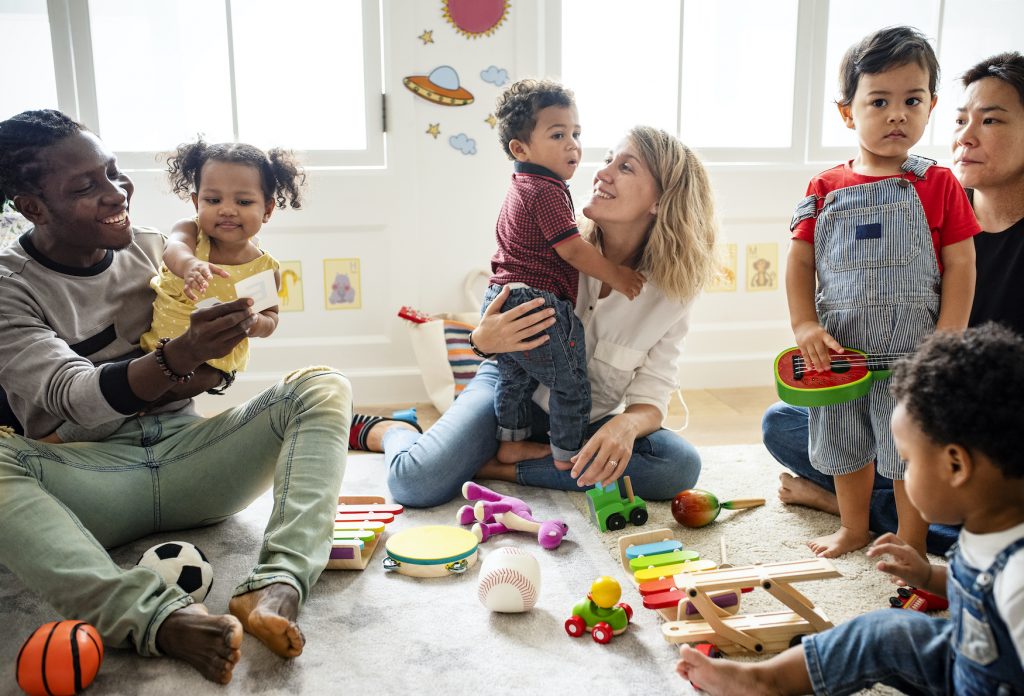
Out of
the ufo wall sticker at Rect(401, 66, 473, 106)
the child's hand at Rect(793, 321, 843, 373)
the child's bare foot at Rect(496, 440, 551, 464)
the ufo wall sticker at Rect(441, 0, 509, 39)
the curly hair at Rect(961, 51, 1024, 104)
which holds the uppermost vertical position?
the ufo wall sticker at Rect(441, 0, 509, 39)

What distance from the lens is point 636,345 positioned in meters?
1.92

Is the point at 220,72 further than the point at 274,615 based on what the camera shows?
Yes

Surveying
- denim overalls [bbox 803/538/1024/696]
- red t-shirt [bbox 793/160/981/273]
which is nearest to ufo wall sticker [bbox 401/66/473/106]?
red t-shirt [bbox 793/160/981/273]

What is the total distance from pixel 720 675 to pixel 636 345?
3.00 feet

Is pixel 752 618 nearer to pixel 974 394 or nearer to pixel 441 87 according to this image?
pixel 974 394

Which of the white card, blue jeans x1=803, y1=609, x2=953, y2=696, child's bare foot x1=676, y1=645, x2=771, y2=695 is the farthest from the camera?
the white card

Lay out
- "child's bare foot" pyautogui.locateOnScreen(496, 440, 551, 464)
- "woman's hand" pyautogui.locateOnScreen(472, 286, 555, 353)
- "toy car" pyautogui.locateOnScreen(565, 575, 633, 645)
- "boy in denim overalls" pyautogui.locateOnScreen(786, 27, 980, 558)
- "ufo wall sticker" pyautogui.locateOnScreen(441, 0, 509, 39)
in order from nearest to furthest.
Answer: "toy car" pyautogui.locateOnScreen(565, 575, 633, 645) < "boy in denim overalls" pyautogui.locateOnScreen(786, 27, 980, 558) < "woman's hand" pyautogui.locateOnScreen(472, 286, 555, 353) < "child's bare foot" pyautogui.locateOnScreen(496, 440, 551, 464) < "ufo wall sticker" pyautogui.locateOnScreen(441, 0, 509, 39)

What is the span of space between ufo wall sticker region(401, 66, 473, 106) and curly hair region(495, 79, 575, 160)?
0.96 m

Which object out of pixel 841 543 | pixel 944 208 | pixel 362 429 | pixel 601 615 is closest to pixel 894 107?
pixel 944 208

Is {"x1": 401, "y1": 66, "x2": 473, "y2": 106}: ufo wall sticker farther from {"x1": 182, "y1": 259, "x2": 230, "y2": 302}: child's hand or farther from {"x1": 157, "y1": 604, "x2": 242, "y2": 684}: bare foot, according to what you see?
{"x1": 157, "y1": 604, "x2": 242, "y2": 684}: bare foot

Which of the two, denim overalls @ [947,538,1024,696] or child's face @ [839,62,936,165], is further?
child's face @ [839,62,936,165]

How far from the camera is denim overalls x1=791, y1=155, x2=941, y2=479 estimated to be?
1.56m

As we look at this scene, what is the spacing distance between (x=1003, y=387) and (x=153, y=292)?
4.91 ft

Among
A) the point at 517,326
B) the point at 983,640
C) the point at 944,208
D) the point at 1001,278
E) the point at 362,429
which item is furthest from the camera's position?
the point at 362,429
